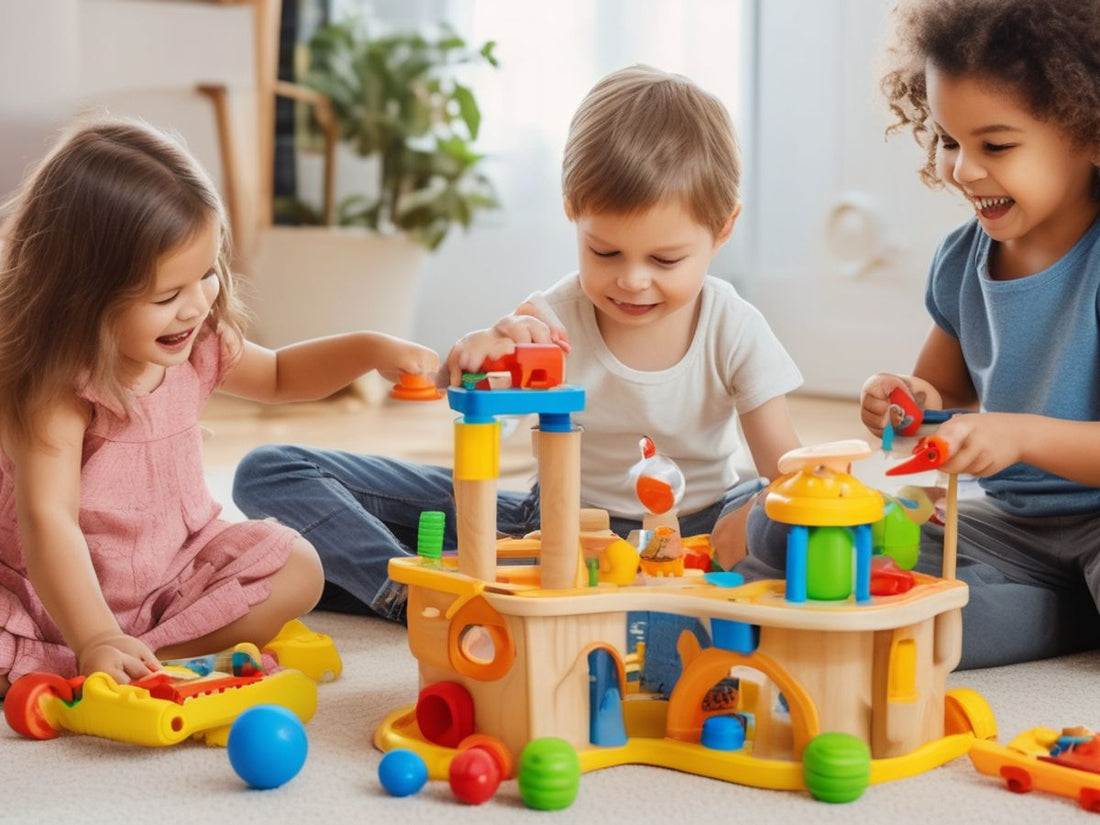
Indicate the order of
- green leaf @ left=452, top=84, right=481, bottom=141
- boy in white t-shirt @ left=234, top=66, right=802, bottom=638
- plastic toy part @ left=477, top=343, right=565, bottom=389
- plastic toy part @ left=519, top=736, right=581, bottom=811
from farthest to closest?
green leaf @ left=452, top=84, right=481, bottom=141 → boy in white t-shirt @ left=234, top=66, right=802, bottom=638 → plastic toy part @ left=477, top=343, right=565, bottom=389 → plastic toy part @ left=519, top=736, right=581, bottom=811

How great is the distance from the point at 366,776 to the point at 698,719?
234 millimetres

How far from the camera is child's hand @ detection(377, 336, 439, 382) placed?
1187 millimetres

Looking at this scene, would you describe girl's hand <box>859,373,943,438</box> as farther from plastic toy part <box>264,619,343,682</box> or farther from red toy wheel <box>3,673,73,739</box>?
red toy wheel <box>3,673,73,739</box>

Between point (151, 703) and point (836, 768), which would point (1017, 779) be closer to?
point (836, 768)

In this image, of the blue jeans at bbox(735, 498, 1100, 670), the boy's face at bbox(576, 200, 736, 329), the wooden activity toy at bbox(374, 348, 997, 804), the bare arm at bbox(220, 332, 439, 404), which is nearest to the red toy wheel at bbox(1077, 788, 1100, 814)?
the wooden activity toy at bbox(374, 348, 997, 804)

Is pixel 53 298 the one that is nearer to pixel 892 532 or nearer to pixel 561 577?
pixel 561 577

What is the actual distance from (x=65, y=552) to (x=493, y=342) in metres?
0.40

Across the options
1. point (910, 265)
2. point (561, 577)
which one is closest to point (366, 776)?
point (561, 577)

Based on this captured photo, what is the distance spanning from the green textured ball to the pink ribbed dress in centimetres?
54

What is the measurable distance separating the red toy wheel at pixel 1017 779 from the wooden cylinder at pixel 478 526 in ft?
1.20

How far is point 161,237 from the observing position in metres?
1.13

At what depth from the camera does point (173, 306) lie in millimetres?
1149

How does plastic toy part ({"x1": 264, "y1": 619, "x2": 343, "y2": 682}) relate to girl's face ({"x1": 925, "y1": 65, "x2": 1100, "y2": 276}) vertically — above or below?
below

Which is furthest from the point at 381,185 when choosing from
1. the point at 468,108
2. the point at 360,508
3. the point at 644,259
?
the point at 644,259
